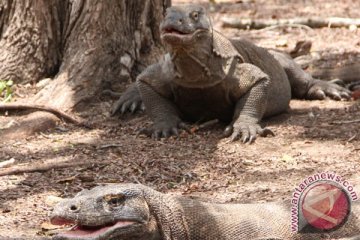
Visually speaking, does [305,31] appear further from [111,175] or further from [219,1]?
[111,175]

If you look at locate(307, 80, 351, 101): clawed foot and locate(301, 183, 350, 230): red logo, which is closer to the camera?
locate(301, 183, 350, 230): red logo

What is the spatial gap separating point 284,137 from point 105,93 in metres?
2.23

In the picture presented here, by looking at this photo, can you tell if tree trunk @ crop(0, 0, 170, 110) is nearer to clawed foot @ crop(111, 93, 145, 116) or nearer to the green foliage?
the green foliage

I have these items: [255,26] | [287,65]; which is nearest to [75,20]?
[287,65]

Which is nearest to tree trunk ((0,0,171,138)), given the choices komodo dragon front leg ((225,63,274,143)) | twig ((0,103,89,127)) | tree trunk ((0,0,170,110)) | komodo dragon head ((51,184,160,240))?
tree trunk ((0,0,170,110))

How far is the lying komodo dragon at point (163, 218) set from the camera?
14.6ft

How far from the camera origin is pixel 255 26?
12.9m

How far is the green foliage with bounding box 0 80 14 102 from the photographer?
9.25 metres

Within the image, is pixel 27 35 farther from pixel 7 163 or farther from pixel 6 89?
pixel 7 163

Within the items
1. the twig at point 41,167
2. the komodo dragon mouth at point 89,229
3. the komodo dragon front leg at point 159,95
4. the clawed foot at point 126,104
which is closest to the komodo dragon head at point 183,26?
the komodo dragon front leg at point 159,95

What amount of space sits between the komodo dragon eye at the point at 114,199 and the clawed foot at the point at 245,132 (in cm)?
332

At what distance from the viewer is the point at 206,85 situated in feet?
26.8

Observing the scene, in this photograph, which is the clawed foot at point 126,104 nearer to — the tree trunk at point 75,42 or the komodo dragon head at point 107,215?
the tree trunk at point 75,42

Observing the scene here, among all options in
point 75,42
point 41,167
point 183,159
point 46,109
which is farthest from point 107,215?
point 75,42
